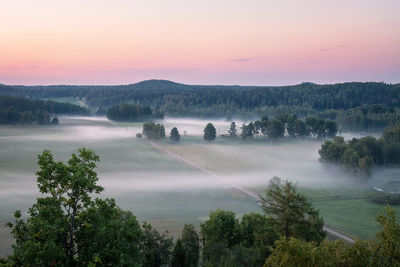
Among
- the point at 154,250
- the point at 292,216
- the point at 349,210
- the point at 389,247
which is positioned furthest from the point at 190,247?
the point at 349,210

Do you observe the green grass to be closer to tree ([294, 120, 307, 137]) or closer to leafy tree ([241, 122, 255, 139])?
leafy tree ([241, 122, 255, 139])

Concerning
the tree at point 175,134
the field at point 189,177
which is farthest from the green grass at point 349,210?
the tree at point 175,134

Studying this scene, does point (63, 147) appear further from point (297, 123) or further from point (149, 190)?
point (297, 123)

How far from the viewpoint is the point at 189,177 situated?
91.9 meters

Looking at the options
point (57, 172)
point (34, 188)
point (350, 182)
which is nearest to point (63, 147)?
point (34, 188)

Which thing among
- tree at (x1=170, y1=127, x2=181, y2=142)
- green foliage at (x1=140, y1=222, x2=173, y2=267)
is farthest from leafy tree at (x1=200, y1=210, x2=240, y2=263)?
tree at (x1=170, y1=127, x2=181, y2=142)

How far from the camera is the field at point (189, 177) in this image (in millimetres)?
61481

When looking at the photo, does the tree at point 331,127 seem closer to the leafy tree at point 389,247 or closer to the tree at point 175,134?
the tree at point 175,134

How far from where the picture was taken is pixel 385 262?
16031 mm

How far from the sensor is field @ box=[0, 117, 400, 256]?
202 feet

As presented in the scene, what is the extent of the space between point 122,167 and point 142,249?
235 ft

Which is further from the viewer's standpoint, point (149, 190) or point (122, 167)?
point (122, 167)

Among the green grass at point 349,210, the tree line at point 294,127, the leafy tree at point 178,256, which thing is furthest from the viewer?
the tree line at point 294,127

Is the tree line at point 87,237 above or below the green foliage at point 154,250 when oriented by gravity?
above
